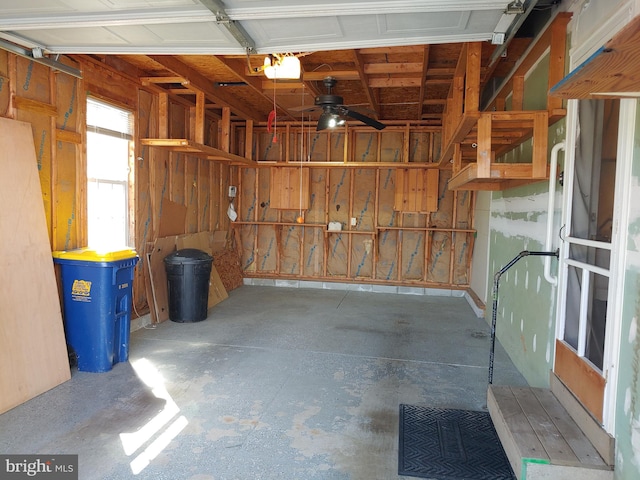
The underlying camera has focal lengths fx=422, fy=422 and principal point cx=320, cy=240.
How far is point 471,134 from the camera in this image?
4258 mm

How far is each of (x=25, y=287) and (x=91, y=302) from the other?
0.54 meters

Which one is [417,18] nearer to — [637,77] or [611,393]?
[637,77]

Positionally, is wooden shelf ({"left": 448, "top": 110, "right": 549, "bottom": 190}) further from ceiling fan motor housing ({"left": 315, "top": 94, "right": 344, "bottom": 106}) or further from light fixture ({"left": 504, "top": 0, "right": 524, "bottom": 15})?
ceiling fan motor housing ({"left": 315, "top": 94, "right": 344, "bottom": 106})

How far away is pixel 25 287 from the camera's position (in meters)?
3.30

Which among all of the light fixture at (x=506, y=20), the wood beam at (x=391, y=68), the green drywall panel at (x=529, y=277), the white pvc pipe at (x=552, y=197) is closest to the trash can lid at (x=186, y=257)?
the wood beam at (x=391, y=68)

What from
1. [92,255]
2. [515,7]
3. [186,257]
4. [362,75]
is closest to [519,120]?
[515,7]

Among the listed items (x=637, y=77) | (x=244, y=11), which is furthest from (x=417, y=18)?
(x=637, y=77)

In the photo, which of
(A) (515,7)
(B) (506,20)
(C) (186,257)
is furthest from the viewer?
(C) (186,257)

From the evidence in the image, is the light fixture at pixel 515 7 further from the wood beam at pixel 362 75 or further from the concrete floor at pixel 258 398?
the concrete floor at pixel 258 398

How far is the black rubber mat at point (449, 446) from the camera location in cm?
242

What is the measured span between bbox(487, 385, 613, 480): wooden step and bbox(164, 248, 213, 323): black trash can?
375cm

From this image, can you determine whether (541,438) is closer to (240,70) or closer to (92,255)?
(92,255)

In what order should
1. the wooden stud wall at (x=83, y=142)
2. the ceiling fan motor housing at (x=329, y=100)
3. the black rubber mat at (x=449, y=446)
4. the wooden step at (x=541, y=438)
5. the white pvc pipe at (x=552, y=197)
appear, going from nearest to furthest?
the wooden step at (x=541, y=438) < the black rubber mat at (x=449, y=446) < the white pvc pipe at (x=552, y=197) < the wooden stud wall at (x=83, y=142) < the ceiling fan motor housing at (x=329, y=100)

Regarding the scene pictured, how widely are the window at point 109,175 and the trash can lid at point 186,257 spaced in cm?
49
